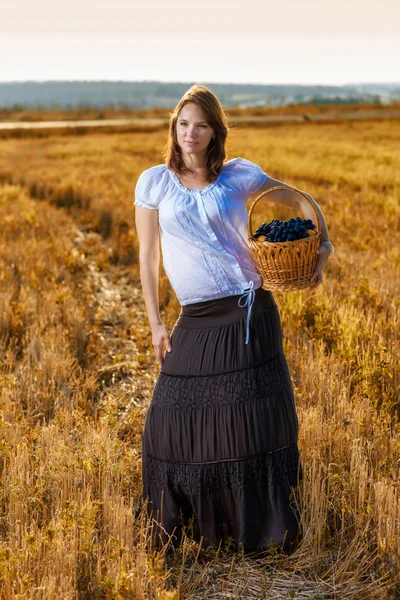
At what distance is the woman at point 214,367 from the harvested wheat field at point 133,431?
0.14m

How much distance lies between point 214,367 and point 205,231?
0.60 metres

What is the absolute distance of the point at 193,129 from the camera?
3.19 meters

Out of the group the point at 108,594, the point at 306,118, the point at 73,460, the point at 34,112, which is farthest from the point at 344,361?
the point at 34,112

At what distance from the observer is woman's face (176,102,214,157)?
319cm

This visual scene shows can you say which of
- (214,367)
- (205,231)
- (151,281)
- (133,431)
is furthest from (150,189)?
(133,431)

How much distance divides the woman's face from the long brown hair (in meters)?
0.02

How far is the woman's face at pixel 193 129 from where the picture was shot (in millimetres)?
3189

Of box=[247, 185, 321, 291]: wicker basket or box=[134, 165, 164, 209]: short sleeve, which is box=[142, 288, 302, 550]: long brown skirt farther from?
box=[134, 165, 164, 209]: short sleeve

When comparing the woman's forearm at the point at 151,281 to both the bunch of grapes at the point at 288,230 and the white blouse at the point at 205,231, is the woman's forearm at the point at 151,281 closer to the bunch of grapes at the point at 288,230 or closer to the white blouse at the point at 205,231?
the white blouse at the point at 205,231

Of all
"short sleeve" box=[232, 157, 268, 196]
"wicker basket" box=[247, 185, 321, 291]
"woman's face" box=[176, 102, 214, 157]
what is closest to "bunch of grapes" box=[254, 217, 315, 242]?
"wicker basket" box=[247, 185, 321, 291]

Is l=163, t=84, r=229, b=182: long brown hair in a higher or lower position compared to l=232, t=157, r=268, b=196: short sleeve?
higher

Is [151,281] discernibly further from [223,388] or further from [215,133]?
[215,133]

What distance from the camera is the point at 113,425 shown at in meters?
3.88

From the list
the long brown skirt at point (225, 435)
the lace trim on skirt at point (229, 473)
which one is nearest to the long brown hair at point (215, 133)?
the long brown skirt at point (225, 435)
